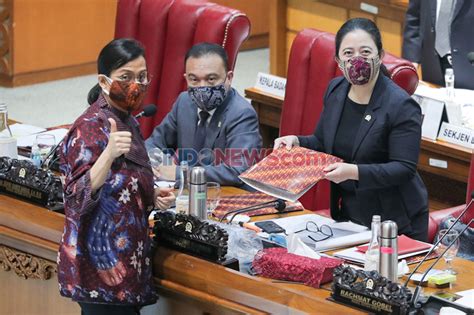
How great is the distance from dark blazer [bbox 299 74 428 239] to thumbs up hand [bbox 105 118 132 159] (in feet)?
3.50

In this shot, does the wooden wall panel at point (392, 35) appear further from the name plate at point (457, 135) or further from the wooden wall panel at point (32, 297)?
the wooden wall panel at point (32, 297)

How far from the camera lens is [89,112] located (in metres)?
3.72

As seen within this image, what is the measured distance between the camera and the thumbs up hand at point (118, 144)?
3547 mm

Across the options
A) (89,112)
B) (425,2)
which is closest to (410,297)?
(89,112)

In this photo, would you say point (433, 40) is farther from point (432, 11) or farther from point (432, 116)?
point (432, 116)

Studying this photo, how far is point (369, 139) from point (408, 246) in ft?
1.60

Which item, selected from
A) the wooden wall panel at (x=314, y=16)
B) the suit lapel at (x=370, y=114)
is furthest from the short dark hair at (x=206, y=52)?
the wooden wall panel at (x=314, y=16)

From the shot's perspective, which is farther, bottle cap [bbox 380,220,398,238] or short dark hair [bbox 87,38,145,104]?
short dark hair [bbox 87,38,145,104]

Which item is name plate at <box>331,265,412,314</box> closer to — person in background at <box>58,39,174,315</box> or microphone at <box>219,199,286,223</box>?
person in background at <box>58,39,174,315</box>

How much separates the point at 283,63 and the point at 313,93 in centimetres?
348

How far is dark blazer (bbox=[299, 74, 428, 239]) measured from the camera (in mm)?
4352

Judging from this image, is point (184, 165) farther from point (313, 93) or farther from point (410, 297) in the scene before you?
point (410, 297)

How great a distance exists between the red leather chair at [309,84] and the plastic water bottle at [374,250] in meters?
1.53

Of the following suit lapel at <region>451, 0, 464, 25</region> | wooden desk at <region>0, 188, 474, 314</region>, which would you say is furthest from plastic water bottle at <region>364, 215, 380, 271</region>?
suit lapel at <region>451, 0, 464, 25</region>
